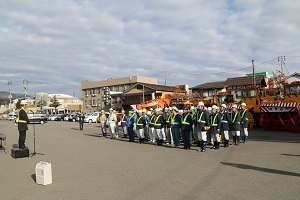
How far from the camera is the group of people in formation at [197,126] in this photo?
12200 millimetres

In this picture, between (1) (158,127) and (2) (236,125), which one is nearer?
(2) (236,125)

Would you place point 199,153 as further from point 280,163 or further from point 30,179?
point 30,179

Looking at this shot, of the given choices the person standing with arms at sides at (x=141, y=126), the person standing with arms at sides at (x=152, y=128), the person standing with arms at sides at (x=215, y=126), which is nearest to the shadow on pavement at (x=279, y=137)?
the person standing with arms at sides at (x=215, y=126)

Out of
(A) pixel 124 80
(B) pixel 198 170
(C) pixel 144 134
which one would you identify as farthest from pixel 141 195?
(A) pixel 124 80

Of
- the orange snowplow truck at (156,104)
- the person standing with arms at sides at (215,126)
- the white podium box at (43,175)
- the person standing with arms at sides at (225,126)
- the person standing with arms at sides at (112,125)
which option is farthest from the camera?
the orange snowplow truck at (156,104)

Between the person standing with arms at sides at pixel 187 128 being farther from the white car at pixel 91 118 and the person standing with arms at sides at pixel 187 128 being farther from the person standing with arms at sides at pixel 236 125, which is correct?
the white car at pixel 91 118

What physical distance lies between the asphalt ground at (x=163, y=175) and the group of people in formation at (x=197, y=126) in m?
1.14

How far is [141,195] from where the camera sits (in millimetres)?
6086

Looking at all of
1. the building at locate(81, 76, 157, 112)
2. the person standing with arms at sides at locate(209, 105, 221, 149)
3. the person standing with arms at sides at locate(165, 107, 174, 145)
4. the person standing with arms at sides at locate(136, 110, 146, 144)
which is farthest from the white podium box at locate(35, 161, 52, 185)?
the building at locate(81, 76, 157, 112)

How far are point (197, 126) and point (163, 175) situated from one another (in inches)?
191

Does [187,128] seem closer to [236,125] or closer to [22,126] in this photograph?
[236,125]

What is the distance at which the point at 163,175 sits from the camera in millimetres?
7758

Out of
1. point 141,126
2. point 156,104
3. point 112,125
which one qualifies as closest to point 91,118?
point 156,104

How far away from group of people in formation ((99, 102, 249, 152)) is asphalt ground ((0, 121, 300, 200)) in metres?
1.14
